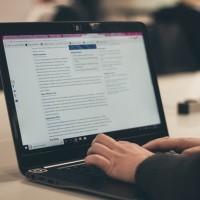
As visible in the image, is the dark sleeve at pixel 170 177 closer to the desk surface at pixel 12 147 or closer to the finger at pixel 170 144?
the desk surface at pixel 12 147

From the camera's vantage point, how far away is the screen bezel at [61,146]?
37.2 inches

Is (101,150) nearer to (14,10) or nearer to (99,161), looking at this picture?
(99,161)

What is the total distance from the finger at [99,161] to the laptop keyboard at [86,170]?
15 millimetres

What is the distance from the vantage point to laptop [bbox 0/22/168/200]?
37.2 inches

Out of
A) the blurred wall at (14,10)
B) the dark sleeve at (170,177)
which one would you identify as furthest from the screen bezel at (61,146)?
the blurred wall at (14,10)

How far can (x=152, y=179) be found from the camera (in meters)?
0.79

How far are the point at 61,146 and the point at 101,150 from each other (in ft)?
0.39

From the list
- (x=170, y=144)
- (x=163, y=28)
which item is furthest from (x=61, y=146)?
(x=163, y=28)

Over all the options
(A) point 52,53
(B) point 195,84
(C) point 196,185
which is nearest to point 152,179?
(C) point 196,185

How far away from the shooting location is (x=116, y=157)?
882mm

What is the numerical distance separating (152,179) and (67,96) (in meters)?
0.32

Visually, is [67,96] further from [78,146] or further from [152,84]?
[152,84]

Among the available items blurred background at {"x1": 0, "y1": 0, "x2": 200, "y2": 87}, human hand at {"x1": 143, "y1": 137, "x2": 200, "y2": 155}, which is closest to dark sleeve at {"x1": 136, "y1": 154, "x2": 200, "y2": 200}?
human hand at {"x1": 143, "y1": 137, "x2": 200, "y2": 155}

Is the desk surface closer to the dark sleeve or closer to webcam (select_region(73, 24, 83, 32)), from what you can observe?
the dark sleeve
